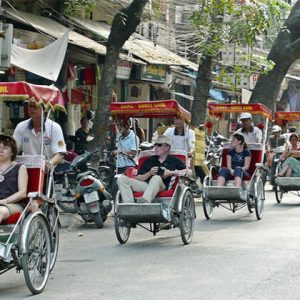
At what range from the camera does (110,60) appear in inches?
618

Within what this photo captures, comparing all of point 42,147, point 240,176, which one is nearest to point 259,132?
point 240,176

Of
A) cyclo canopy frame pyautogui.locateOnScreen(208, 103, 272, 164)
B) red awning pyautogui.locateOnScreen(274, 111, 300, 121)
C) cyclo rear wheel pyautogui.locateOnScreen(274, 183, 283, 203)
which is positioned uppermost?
cyclo canopy frame pyautogui.locateOnScreen(208, 103, 272, 164)

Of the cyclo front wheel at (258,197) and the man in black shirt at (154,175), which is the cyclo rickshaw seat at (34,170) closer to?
the man in black shirt at (154,175)

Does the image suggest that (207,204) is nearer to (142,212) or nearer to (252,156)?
(252,156)

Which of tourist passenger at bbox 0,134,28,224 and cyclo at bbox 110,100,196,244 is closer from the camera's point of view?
tourist passenger at bbox 0,134,28,224

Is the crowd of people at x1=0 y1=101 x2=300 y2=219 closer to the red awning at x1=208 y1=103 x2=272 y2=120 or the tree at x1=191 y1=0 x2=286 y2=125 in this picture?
the red awning at x1=208 y1=103 x2=272 y2=120

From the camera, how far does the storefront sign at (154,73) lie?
23.2m

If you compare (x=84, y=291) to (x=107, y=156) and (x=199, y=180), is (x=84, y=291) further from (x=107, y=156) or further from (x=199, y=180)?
(x=199, y=180)

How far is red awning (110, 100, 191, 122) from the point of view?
1198cm

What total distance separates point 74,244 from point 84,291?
134 inches

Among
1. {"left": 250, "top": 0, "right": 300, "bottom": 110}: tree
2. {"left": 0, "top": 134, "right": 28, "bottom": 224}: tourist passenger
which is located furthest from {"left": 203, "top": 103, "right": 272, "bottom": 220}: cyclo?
{"left": 250, "top": 0, "right": 300, "bottom": 110}: tree

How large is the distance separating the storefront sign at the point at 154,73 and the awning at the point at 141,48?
60cm

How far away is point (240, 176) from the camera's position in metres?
13.7

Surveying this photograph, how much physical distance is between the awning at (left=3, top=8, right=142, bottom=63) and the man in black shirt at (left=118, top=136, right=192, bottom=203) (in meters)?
6.56
